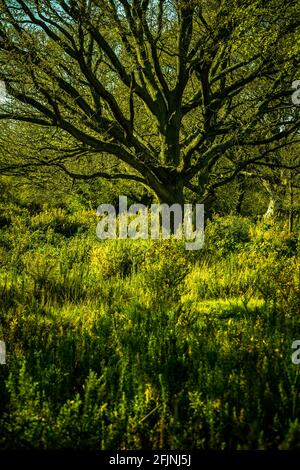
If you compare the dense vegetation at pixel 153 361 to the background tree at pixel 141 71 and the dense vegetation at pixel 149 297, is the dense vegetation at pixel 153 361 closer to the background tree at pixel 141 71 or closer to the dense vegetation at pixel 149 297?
the dense vegetation at pixel 149 297

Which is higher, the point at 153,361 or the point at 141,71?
the point at 141,71

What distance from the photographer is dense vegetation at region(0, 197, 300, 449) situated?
7.91 ft

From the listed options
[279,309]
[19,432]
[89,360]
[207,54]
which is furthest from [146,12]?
[19,432]

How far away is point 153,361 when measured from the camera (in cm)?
311

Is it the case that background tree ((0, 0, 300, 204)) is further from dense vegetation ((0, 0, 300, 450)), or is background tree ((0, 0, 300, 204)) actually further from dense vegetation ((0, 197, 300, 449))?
dense vegetation ((0, 197, 300, 449))

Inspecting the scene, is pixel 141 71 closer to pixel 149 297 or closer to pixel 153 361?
pixel 149 297

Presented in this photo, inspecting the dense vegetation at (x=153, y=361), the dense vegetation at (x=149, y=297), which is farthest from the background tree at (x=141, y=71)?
the dense vegetation at (x=153, y=361)

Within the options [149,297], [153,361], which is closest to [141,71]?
[149,297]

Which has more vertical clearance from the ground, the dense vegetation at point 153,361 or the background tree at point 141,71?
the background tree at point 141,71

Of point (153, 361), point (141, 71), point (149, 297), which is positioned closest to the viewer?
point (153, 361)

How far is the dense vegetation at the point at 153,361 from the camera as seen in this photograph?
2412mm

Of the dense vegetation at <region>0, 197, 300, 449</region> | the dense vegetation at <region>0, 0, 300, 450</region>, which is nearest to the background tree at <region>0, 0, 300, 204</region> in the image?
the dense vegetation at <region>0, 0, 300, 450</region>
